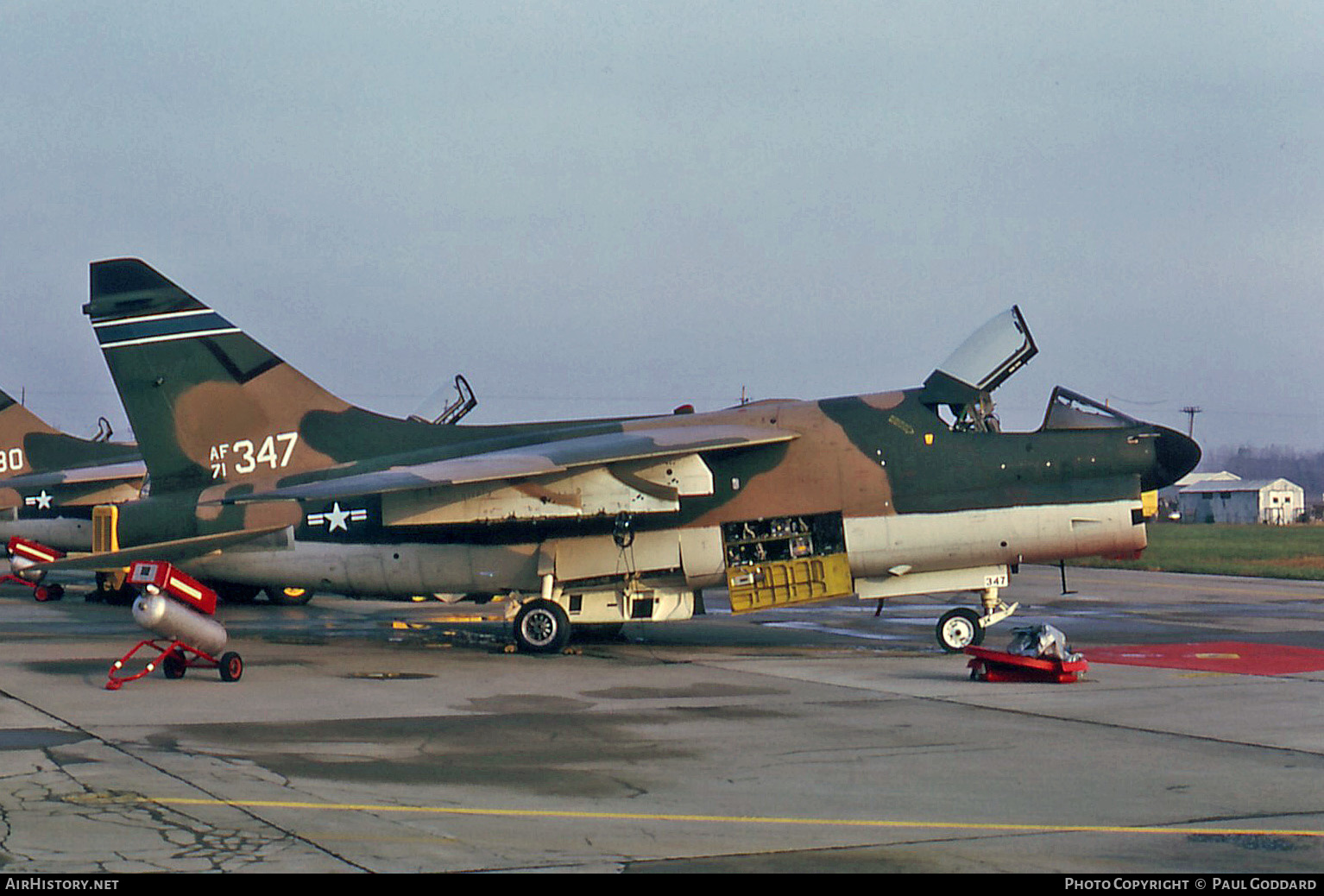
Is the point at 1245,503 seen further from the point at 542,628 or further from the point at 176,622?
the point at 176,622

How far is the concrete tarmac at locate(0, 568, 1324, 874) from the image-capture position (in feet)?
24.1

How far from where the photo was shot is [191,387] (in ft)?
64.3

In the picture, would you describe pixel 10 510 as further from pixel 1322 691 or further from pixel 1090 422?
pixel 1322 691

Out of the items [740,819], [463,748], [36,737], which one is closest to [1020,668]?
[463,748]

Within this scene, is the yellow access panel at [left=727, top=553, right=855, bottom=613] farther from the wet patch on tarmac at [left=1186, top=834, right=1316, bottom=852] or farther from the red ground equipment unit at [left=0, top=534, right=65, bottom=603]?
the red ground equipment unit at [left=0, top=534, right=65, bottom=603]

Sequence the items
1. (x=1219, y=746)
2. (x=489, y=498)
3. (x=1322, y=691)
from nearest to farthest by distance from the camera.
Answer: (x=1219, y=746) < (x=1322, y=691) < (x=489, y=498)

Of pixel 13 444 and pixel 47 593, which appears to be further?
pixel 13 444

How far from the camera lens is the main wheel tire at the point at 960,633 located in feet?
59.5

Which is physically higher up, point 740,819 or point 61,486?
point 61,486

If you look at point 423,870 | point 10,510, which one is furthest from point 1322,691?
point 10,510

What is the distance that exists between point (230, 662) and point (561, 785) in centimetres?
707

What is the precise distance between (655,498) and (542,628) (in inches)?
92.1

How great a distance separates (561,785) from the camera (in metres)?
9.28

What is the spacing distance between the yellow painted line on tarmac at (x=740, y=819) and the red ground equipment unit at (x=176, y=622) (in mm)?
6390
